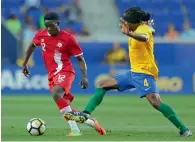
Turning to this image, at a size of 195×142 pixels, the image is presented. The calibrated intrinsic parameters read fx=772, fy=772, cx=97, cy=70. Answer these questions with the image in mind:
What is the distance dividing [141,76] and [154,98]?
437 mm

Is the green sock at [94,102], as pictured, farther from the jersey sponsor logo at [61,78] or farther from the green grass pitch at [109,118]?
the jersey sponsor logo at [61,78]

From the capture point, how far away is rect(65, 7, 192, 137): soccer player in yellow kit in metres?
12.3

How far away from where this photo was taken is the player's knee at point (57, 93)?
40.0 feet

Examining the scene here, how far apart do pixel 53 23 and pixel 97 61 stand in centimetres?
1559

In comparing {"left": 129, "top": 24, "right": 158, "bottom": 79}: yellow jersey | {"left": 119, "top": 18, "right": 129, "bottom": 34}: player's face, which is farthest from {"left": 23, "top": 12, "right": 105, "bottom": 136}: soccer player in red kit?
{"left": 119, "top": 18, "right": 129, "bottom": 34}: player's face

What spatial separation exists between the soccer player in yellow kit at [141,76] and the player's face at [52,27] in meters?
1.07

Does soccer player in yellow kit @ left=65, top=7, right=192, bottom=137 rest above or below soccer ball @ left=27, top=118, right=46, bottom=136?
above

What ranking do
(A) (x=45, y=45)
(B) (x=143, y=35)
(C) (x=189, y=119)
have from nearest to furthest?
(B) (x=143, y=35) < (A) (x=45, y=45) < (C) (x=189, y=119)

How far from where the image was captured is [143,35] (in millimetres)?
11938

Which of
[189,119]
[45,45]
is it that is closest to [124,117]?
[189,119]

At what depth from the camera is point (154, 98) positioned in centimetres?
1232

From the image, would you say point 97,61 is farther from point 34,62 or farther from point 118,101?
point 118,101

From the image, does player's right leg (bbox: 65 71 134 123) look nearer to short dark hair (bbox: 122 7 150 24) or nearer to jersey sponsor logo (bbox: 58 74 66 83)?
jersey sponsor logo (bbox: 58 74 66 83)

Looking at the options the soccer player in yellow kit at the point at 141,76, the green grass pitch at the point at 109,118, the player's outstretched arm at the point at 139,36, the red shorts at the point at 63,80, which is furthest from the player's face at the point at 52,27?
the green grass pitch at the point at 109,118
